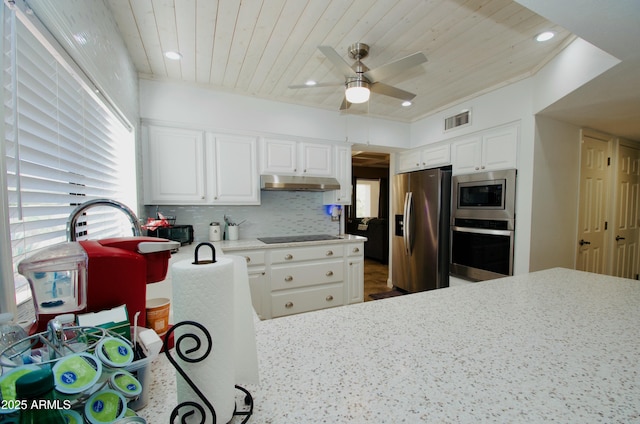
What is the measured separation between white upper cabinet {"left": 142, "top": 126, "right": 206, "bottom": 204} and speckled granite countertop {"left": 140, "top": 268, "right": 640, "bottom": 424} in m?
2.16

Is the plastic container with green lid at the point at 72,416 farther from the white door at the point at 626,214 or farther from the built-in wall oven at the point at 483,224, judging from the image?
the white door at the point at 626,214

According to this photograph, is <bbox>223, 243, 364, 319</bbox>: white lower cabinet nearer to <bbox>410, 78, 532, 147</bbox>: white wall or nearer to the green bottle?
<bbox>410, 78, 532, 147</bbox>: white wall

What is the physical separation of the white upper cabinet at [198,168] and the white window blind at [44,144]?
3.53 feet

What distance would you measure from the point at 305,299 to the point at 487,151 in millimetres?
2485

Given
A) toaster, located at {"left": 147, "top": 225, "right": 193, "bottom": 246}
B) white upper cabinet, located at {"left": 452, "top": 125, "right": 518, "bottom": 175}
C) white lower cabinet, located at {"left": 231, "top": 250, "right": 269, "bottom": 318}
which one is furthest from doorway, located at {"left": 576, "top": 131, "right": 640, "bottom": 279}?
A: toaster, located at {"left": 147, "top": 225, "right": 193, "bottom": 246}

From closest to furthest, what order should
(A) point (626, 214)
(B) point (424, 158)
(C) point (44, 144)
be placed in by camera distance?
(C) point (44, 144) → (A) point (626, 214) → (B) point (424, 158)

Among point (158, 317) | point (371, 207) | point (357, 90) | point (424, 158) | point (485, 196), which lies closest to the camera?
point (158, 317)

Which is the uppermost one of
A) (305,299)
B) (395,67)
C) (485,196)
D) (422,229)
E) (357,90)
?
(395,67)

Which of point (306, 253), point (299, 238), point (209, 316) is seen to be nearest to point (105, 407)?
point (209, 316)

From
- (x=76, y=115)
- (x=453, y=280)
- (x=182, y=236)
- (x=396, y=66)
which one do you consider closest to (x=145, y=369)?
(x=76, y=115)

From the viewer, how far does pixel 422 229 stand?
3.26 meters

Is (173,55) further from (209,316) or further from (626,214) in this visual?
(626,214)

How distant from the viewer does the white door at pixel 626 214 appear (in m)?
3.23

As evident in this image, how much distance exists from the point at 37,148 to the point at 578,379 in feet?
5.49
